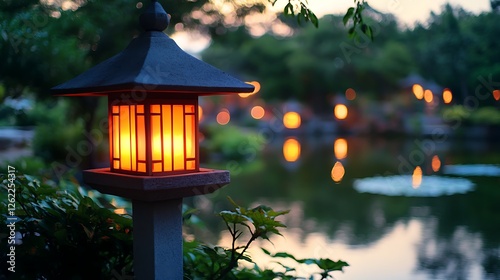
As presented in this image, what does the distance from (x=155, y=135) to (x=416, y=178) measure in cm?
1063

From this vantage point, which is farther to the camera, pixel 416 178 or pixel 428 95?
pixel 428 95

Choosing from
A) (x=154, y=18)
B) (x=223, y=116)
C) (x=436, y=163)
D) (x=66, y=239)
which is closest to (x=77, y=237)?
(x=66, y=239)

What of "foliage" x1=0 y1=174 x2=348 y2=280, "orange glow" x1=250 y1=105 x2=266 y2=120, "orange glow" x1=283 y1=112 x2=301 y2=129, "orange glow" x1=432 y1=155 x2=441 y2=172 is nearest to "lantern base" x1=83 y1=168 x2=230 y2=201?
"foliage" x1=0 y1=174 x2=348 y2=280

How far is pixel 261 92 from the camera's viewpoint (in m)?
31.4

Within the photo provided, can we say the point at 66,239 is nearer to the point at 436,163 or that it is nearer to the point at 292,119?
the point at 436,163

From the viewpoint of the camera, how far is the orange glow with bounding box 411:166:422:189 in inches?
442

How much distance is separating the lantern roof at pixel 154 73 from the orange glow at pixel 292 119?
98.6 feet

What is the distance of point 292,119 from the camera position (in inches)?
1302

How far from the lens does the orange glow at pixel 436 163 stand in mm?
13677

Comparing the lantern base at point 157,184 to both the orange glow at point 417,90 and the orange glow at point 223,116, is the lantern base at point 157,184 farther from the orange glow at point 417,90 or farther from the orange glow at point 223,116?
the orange glow at point 223,116

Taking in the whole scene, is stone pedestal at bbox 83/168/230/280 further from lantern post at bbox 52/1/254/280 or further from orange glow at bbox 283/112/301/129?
orange glow at bbox 283/112/301/129

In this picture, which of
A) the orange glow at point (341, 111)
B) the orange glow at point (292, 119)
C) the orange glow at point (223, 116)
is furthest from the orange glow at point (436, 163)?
the orange glow at point (223, 116)

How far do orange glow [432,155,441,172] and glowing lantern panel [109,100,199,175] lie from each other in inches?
467

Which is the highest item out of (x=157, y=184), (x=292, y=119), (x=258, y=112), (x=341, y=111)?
(x=258, y=112)
